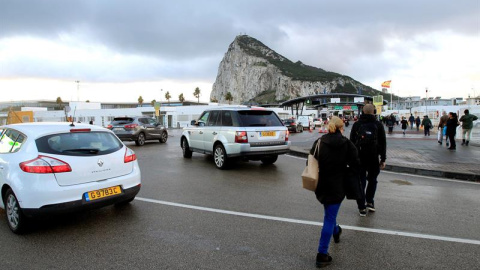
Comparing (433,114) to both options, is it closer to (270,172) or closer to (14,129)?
(270,172)

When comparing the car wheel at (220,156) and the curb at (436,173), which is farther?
the car wheel at (220,156)

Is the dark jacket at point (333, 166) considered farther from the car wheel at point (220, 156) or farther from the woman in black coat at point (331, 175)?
the car wheel at point (220, 156)

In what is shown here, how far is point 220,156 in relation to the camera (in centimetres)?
959

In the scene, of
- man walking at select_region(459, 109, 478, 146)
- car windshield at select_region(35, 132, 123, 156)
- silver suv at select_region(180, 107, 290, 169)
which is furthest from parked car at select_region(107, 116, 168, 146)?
man walking at select_region(459, 109, 478, 146)

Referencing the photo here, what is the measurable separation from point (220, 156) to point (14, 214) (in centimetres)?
575

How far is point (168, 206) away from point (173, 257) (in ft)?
6.82

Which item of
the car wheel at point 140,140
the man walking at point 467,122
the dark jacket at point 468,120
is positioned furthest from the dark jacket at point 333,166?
the car wheel at point 140,140

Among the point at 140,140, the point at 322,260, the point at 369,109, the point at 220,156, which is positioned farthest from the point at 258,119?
the point at 140,140

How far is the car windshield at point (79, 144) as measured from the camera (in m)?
4.61

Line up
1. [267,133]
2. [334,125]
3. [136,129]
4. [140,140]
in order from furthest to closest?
[140,140] < [136,129] < [267,133] < [334,125]

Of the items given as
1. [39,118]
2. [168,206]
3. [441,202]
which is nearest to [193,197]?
[168,206]

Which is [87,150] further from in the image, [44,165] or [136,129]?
[136,129]

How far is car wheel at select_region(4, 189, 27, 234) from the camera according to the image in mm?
4352

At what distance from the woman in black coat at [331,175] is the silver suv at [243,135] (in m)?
5.34
